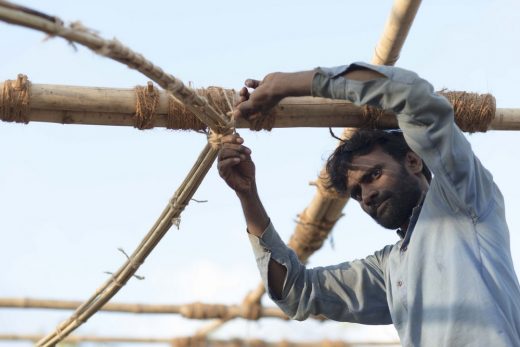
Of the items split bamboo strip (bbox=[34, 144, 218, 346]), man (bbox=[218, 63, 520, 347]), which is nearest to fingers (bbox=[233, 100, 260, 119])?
man (bbox=[218, 63, 520, 347])

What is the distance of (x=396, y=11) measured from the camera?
3693 millimetres

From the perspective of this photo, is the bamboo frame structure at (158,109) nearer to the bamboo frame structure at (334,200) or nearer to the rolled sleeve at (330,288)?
the bamboo frame structure at (334,200)

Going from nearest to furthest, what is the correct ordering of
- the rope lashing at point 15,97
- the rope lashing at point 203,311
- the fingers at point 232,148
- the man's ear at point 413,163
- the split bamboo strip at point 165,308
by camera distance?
the rope lashing at point 15,97, the fingers at point 232,148, the man's ear at point 413,163, the split bamboo strip at point 165,308, the rope lashing at point 203,311

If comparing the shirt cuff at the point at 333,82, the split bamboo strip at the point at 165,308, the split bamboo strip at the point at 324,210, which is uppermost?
the shirt cuff at the point at 333,82

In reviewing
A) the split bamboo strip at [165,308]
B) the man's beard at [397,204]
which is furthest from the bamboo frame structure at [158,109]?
the split bamboo strip at [165,308]

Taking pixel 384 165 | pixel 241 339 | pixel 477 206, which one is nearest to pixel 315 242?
pixel 241 339

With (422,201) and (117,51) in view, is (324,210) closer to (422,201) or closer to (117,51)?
(422,201)

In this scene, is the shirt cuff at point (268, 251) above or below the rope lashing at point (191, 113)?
below

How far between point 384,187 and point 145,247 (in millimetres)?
795

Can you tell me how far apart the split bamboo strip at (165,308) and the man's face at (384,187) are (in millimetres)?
2086

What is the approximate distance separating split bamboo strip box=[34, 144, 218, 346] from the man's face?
43 centimetres

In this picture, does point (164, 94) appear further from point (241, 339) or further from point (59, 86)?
point (241, 339)

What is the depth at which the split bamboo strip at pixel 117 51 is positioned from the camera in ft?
7.64

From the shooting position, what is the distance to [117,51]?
258cm
